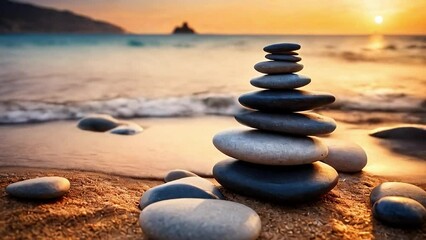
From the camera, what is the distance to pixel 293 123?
3.05m

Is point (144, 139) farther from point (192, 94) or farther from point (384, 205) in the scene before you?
point (192, 94)

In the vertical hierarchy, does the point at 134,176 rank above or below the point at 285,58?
below

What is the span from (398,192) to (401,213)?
458mm

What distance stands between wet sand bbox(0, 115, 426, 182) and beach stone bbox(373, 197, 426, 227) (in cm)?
127

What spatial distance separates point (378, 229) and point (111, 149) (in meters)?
3.36

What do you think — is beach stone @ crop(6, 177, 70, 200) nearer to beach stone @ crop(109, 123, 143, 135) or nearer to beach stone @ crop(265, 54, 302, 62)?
beach stone @ crop(265, 54, 302, 62)

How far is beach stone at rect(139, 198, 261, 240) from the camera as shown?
6.72ft

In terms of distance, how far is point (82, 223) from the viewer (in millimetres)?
2486

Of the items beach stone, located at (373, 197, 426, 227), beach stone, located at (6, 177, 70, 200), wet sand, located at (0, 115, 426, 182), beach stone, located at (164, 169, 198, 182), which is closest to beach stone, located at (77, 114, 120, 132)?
wet sand, located at (0, 115, 426, 182)

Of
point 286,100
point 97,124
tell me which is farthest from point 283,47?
point 97,124

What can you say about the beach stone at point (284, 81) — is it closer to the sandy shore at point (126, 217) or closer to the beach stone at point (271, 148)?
the beach stone at point (271, 148)

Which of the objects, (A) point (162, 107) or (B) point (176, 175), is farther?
(A) point (162, 107)

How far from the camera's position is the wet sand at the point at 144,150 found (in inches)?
157

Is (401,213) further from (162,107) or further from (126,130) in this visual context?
(162,107)
